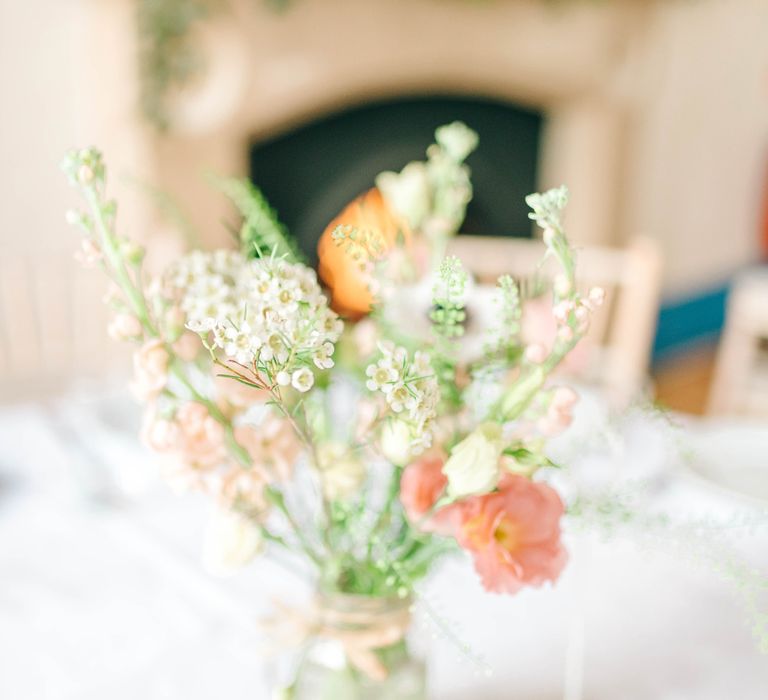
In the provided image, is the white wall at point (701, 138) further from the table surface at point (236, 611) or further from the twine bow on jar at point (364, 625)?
the twine bow on jar at point (364, 625)

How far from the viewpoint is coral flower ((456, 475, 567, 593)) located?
49 cm

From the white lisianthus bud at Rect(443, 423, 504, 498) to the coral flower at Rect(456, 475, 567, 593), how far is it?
1.0 inches

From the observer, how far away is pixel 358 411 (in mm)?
619

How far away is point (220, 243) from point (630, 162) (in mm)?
1841

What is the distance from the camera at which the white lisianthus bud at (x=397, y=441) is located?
1.56 feet

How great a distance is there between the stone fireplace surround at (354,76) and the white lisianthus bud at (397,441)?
1.35m

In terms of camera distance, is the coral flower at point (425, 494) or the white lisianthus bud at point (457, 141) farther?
the white lisianthus bud at point (457, 141)

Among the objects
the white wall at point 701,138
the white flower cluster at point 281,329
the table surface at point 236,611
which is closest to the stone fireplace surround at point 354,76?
the white wall at point 701,138

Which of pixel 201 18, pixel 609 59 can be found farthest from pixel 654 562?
pixel 609 59

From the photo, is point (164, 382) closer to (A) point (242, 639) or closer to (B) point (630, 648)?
(A) point (242, 639)

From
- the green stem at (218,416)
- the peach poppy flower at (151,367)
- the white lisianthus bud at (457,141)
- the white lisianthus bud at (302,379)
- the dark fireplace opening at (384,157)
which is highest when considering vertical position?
the white lisianthus bud at (457,141)

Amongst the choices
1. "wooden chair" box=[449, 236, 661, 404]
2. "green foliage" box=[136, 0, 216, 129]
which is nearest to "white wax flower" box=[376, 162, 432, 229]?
"wooden chair" box=[449, 236, 661, 404]

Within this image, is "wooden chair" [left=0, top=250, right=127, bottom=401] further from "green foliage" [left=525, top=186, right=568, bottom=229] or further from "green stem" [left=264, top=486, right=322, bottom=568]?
"green foliage" [left=525, top=186, right=568, bottom=229]

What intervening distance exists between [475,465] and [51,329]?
1.51m
